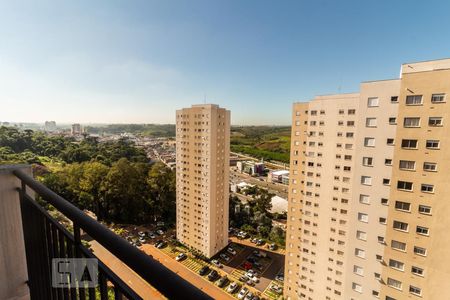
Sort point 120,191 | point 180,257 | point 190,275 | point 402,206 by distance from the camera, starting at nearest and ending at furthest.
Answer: point 402,206, point 190,275, point 180,257, point 120,191

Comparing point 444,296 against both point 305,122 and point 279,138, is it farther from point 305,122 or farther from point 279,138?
point 279,138

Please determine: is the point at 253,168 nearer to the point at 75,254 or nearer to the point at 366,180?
the point at 366,180

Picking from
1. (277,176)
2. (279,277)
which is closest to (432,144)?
(279,277)

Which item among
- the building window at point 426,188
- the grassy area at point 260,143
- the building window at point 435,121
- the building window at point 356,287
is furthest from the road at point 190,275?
the grassy area at point 260,143

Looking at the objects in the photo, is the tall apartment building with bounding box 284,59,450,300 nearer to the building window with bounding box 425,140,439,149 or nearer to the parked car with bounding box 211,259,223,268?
the building window with bounding box 425,140,439,149

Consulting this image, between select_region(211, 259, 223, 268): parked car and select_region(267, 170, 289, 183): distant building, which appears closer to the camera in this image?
select_region(211, 259, 223, 268): parked car

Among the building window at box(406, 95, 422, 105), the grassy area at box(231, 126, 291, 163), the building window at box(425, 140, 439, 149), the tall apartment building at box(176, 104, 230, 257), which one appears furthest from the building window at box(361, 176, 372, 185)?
the grassy area at box(231, 126, 291, 163)
